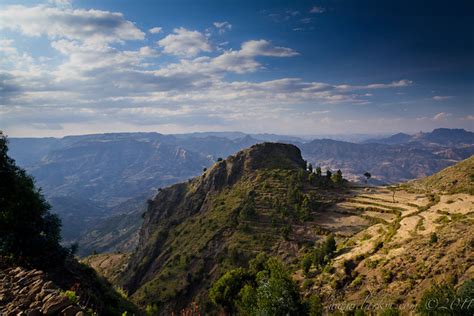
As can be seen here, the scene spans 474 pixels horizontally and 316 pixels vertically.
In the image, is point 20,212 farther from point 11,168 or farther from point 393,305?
point 393,305

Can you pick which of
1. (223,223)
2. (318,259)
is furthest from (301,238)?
(223,223)

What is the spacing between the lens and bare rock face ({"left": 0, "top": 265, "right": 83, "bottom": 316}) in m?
16.4

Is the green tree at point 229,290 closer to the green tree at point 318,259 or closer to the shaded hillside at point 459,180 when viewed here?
the green tree at point 318,259

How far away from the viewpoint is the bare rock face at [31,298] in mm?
16359

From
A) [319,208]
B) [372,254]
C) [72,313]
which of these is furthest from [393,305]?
[319,208]

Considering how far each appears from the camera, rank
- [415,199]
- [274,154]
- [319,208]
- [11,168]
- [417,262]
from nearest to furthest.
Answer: [11,168]
[417,262]
[415,199]
[319,208]
[274,154]

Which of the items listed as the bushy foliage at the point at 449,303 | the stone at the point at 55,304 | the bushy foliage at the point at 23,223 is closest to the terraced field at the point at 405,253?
the bushy foliage at the point at 449,303

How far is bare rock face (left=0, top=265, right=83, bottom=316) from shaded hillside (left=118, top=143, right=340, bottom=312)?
252ft

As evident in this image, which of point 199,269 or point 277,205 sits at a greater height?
point 277,205

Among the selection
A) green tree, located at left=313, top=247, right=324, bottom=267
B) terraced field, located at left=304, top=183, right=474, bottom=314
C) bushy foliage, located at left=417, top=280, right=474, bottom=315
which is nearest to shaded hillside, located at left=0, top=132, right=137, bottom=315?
bushy foliage, located at left=417, top=280, right=474, bottom=315

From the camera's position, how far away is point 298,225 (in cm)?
11050

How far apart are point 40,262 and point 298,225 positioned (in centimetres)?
8999

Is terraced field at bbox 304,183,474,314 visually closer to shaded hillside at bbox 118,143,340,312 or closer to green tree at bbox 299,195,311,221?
green tree at bbox 299,195,311,221

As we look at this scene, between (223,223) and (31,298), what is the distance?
360ft
